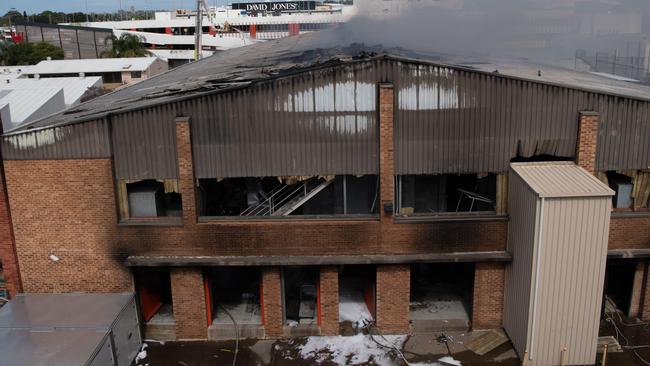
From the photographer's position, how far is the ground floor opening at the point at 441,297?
14.6 m

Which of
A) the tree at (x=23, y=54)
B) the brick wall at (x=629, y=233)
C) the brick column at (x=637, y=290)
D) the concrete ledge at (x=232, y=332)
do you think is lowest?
the concrete ledge at (x=232, y=332)

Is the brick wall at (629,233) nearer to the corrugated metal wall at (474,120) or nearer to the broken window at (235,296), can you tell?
the corrugated metal wall at (474,120)

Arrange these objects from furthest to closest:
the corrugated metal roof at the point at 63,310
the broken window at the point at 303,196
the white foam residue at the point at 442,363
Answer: the broken window at the point at 303,196, the white foam residue at the point at 442,363, the corrugated metal roof at the point at 63,310

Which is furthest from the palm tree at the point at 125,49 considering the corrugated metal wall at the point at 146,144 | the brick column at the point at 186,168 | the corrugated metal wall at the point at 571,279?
the corrugated metal wall at the point at 571,279

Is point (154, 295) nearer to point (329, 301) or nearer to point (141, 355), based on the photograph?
point (141, 355)

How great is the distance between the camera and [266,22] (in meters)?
107

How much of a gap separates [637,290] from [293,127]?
9999 mm

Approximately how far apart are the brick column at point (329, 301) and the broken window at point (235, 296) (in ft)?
5.70

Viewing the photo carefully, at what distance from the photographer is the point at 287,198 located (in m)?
14.4

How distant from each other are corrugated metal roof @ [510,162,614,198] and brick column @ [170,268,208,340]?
27.3ft

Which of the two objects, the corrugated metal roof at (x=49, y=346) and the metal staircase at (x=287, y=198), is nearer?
the corrugated metal roof at (x=49, y=346)

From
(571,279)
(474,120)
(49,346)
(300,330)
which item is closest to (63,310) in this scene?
(49,346)

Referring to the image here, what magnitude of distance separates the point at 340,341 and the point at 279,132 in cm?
558

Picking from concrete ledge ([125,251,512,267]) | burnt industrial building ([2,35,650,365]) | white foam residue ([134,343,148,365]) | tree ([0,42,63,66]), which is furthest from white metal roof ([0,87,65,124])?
tree ([0,42,63,66])
